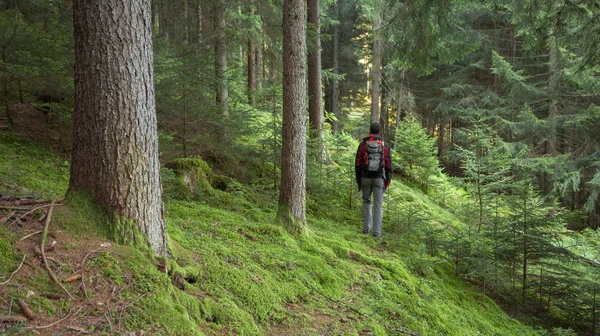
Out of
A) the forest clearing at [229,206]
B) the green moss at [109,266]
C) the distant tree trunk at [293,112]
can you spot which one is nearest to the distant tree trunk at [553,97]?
the forest clearing at [229,206]

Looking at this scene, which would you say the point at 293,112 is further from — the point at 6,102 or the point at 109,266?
the point at 6,102

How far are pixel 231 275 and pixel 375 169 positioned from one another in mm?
4067

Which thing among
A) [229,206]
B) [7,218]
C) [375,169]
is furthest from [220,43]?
[7,218]

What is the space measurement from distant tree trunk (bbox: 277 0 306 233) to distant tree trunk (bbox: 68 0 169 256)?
2.77 m

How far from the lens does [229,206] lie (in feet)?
22.1

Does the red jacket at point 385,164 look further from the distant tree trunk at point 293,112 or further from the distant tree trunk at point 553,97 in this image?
the distant tree trunk at point 553,97

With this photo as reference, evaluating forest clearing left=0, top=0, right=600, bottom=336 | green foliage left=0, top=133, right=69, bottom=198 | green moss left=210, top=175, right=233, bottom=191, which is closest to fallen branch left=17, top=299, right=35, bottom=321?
forest clearing left=0, top=0, right=600, bottom=336

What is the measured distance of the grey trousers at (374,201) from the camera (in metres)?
7.17

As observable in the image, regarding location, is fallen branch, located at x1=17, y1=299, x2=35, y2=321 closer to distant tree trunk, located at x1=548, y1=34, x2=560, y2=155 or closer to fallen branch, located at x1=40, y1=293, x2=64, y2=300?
fallen branch, located at x1=40, y1=293, x2=64, y2=300

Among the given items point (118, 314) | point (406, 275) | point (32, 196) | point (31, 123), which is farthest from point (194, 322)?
point (31, 123)

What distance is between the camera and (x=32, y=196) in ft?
10.7

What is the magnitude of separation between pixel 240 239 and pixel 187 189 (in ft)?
7.29

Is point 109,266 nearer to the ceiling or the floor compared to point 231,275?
nearer to the ceiling

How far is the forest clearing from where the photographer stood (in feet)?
9.17
